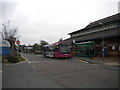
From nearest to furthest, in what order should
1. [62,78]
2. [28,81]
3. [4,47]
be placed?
[28,81]
[62,78]
[4,47]

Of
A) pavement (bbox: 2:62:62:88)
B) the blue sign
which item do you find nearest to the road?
pavement (bbox: 2:62:62:88)

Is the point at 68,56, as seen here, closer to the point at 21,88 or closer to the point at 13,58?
the point at 13,58

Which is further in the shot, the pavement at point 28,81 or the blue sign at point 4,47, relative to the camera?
the blue sign at point 4,47

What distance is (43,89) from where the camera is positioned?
253 inches

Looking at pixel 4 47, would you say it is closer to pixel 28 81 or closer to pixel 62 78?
pixel 28 81

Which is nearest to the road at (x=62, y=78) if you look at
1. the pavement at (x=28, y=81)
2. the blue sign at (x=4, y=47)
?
the pavement at (x=28, y=81)

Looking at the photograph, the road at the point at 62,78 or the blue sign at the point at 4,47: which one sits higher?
the blue sign at the point at 4,47

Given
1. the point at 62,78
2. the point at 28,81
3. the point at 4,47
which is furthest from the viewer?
the point at 4,47

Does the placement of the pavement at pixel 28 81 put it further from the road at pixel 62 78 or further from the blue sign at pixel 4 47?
the blue sign at pixel 4 47

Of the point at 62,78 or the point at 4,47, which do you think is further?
the point at 4,47

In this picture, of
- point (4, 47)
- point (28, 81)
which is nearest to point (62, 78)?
point (28, 81)

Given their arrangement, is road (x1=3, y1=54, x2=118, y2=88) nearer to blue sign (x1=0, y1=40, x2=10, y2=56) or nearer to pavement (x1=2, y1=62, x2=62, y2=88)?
pavement (x1=2, y1=62, x2=62, y2=88)

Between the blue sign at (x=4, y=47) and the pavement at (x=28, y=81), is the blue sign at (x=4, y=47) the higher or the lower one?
the higher one

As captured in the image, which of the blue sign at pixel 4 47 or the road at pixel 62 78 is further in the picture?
the blue sign at pixel 4 47
